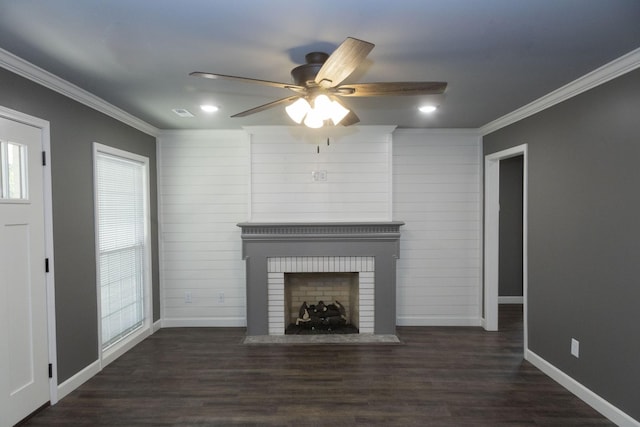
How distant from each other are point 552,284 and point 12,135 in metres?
4.28

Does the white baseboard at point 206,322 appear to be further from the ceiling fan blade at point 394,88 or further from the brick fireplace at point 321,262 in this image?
the ceiling fan blade at point 394,88

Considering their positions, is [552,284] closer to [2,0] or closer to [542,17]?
[542,17]

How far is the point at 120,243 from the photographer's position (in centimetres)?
355

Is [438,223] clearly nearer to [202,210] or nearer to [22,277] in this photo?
[202,210]

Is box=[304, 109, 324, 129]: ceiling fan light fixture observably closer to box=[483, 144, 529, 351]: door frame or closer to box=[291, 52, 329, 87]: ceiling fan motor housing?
box=[291, 52, 329, 87]: ceiling fan motor housing

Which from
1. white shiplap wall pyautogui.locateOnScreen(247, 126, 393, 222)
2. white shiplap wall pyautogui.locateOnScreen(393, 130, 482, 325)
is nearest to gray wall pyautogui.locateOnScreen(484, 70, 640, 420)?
white shiplap wall pyautogui.locateOnScreen(393, 130, 482, 325)

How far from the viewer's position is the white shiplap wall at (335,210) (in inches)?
162

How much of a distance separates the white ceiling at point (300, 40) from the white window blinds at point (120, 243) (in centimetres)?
91

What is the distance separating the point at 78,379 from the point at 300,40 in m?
3.18

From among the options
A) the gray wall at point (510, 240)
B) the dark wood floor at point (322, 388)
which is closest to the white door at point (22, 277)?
the dark wood floor at point (322, 388)

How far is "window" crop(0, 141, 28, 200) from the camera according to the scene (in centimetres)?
220

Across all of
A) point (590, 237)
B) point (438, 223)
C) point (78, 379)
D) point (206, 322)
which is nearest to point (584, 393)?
point (590, 237)

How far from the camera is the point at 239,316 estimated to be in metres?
4.30

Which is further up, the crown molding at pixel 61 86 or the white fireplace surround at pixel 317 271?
the crown molding at pixel 61 86
